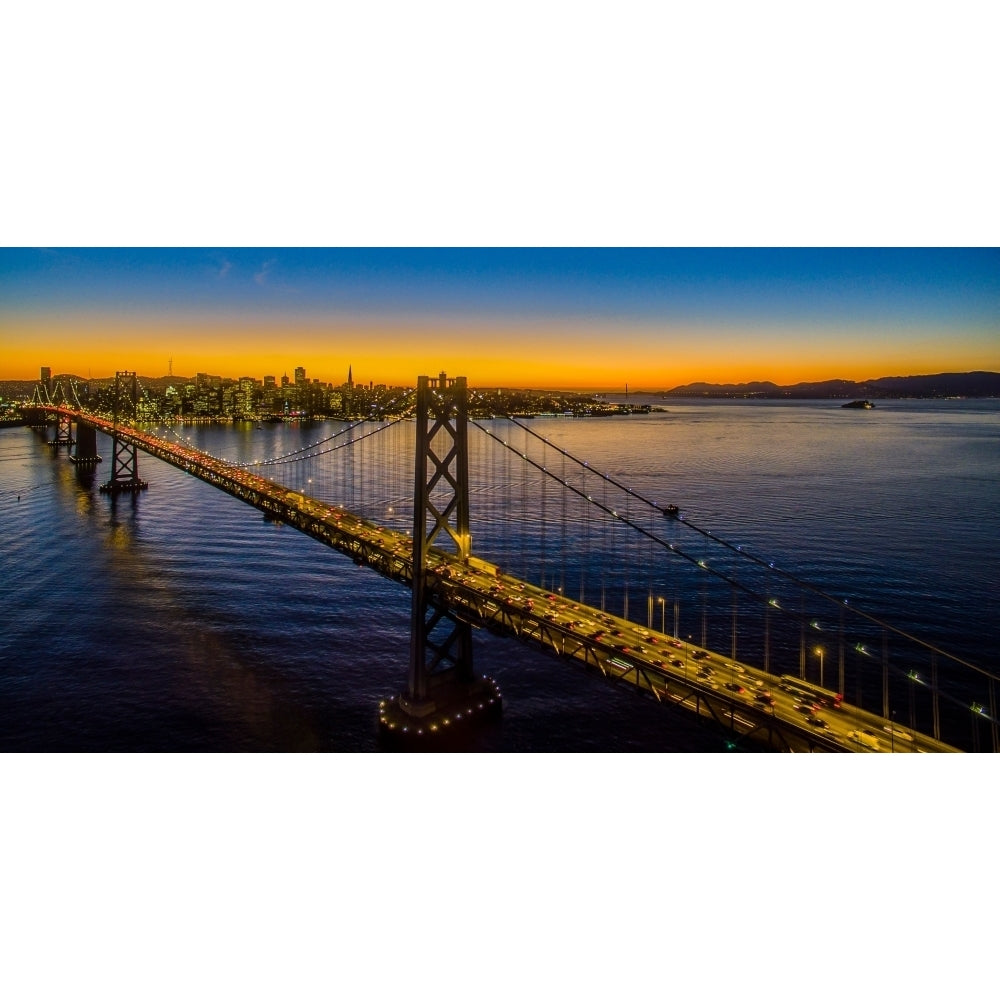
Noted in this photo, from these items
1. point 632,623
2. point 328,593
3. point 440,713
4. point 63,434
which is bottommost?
point 440,713

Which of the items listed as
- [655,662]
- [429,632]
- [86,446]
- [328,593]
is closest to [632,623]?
[655,662]

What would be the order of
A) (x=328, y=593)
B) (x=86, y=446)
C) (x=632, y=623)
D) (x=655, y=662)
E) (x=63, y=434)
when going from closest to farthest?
1. (x=655, y=662)
2. (x=632, y=623)
3. (x=328, y=593)
4. (x=86, y=446)
5. (x=63, y=434)

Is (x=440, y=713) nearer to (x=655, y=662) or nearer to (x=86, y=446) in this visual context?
(x=655, y=662)

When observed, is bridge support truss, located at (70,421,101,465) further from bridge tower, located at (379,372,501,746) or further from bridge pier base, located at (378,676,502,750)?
bridge pier base, located at (378,676,502,750)

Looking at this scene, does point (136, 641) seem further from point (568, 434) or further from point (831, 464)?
point (568, 434)

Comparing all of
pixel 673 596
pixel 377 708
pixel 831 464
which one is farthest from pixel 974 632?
pixel 831 464

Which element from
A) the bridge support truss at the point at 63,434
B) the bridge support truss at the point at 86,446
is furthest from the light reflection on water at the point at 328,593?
the bridge support truss at the point at 63,434

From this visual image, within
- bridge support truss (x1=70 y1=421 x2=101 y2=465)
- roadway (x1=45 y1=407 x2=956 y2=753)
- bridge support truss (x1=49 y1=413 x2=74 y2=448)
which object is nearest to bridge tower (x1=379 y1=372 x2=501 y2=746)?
roadway (x1=45 y1=407 x2=956 y2=753)
